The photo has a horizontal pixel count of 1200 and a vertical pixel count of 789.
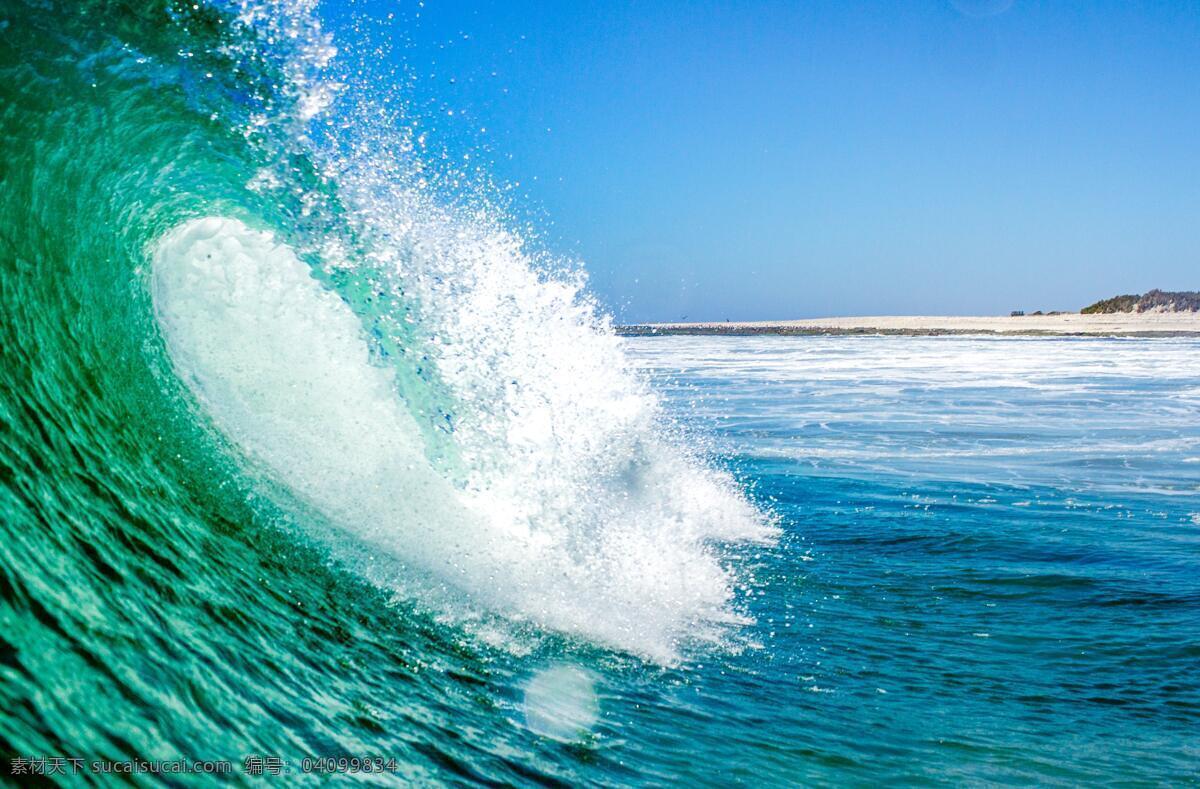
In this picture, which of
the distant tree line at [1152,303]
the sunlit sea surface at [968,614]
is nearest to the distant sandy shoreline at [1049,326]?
the distant tree line at [1152,303]

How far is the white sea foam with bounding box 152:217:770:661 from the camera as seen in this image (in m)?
5.07

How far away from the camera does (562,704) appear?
12.8ft

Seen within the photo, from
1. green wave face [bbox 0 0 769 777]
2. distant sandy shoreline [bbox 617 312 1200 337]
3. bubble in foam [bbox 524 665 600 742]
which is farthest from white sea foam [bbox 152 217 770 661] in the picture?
distant sandy shoreline [bbox 617 312 1200 337]

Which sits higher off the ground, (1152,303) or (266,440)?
(1152,303)

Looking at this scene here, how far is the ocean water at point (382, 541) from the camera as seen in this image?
3.03m

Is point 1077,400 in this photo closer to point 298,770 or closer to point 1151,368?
point 1151,368

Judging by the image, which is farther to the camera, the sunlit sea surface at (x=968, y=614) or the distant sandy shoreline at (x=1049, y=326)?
Result: the distant sandy shoreline at (x=1049, y=326)

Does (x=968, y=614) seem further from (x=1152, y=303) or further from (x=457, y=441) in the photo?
(x=1152, y=303)

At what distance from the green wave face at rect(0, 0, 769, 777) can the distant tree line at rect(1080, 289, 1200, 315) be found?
83.4m

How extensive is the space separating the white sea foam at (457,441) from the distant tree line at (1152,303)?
82812mm

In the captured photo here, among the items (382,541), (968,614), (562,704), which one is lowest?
(562,704)

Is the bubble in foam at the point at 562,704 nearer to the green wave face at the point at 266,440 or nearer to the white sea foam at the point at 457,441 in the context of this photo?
the green wave face at the point at 266,440

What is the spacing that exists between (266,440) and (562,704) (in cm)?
299

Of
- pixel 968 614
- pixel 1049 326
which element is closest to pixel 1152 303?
pixel 1049 326
